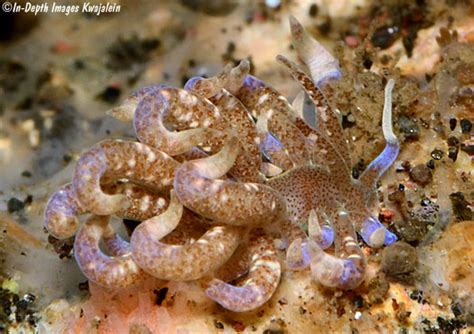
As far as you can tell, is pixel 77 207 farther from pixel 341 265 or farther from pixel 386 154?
pixel 386 154

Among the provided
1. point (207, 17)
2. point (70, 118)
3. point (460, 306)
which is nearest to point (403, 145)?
point (460, 306)

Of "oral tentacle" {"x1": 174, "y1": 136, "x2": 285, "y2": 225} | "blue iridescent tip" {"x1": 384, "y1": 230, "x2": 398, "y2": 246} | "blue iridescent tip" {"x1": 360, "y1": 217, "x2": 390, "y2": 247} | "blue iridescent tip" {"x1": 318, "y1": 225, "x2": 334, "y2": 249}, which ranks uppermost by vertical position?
"oral tentacle" {"x1": 174, "y1": 136, "x2": 285, "y2": 225}

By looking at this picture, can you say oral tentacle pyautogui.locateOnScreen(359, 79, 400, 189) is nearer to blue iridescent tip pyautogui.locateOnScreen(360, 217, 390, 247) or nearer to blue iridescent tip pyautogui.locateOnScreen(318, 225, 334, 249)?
blue iridescent tip pyautogui.locateOnScreen(360, 217, 390, 247)

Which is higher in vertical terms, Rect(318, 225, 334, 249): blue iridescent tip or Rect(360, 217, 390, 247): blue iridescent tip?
Rect(318, 225, 334, 249): blue iridescent tip

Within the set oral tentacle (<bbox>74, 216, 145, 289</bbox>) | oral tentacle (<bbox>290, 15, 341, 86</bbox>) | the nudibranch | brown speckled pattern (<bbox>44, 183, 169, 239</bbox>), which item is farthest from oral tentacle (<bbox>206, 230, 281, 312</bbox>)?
oral tentacle (<bbox>290, 15, 341, 86</bbox>)

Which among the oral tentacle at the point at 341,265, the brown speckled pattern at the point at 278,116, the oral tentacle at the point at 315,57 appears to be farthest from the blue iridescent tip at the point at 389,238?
the oral tentacle at the point at 315,57

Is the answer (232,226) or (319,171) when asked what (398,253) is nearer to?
(319,171)

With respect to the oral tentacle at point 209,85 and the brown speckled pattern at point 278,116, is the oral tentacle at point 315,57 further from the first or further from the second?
the oral tentacle at point 209,85
